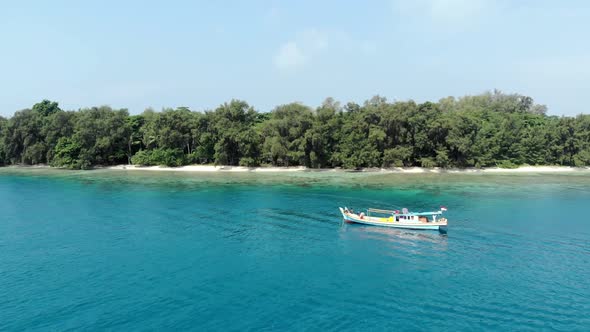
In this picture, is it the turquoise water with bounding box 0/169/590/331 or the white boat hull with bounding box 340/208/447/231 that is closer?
the turquoise water with bounding box 0/169/590/331

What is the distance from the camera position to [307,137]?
91438mm

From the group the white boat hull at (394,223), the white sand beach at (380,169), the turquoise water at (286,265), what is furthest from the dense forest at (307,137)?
the white boat hull at (394,223)

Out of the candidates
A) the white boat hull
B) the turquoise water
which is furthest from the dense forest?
the white boat hull

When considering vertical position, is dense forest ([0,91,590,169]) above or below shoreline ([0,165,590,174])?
above

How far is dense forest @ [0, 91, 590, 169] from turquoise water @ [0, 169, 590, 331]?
1561 inches

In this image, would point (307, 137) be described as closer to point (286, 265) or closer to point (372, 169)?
point (372, 169)

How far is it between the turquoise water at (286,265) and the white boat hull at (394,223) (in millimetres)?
974

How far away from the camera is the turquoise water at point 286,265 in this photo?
2181 centimetres

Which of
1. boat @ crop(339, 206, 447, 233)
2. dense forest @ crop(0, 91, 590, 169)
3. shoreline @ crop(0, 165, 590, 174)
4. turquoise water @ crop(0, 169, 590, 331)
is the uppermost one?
dense forest @ crop(0, 91, 590, 169)

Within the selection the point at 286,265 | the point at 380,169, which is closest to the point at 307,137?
the point at 380,169

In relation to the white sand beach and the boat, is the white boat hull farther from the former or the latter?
the white sand beach

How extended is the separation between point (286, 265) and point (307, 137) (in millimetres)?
63810

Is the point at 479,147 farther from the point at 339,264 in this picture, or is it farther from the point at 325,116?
the point at 339,264

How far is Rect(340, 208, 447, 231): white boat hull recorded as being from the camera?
129 ft
